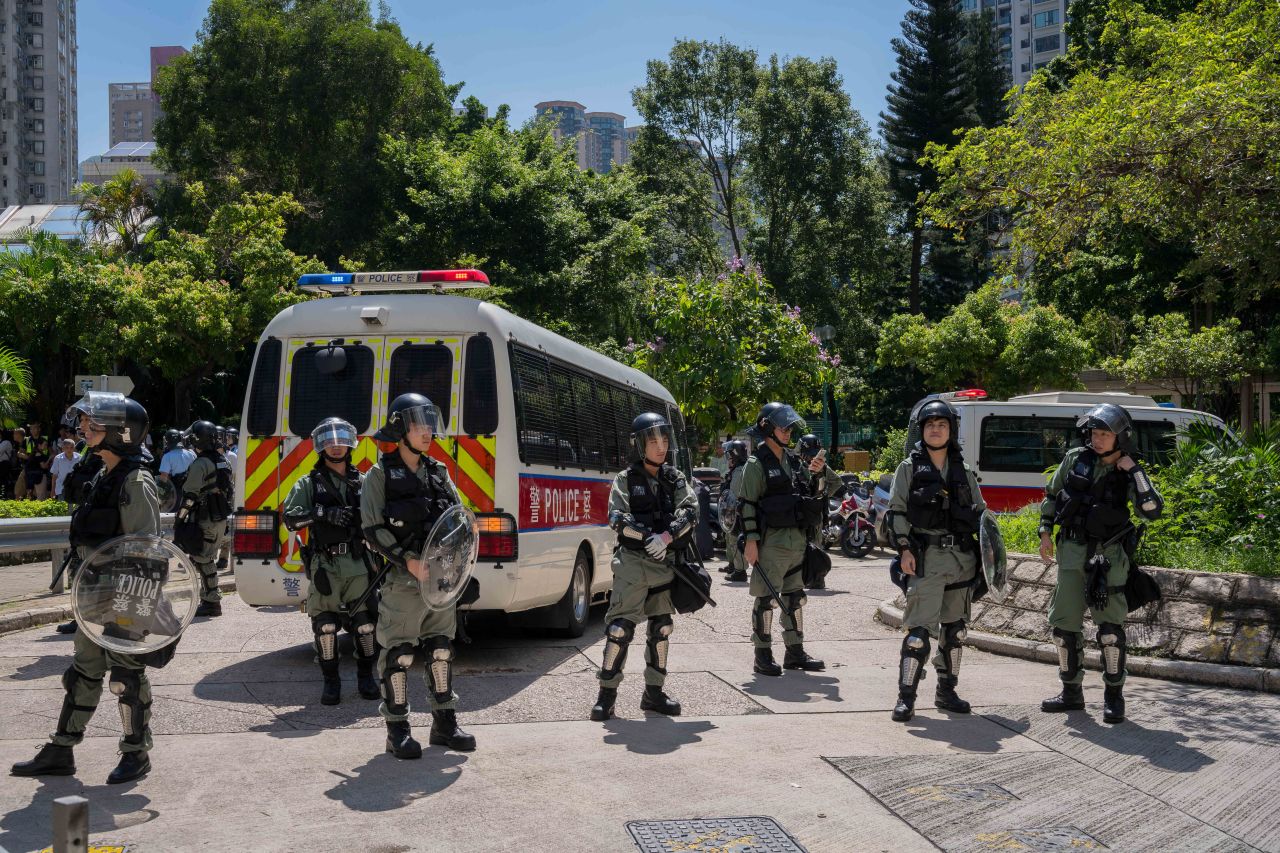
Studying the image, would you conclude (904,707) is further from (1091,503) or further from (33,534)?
(33,534)

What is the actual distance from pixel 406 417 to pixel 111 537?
5.32 feet

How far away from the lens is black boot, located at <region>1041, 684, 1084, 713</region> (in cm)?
752

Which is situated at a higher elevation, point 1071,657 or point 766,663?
point 1071,657

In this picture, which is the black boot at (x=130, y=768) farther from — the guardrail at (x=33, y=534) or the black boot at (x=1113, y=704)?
the guardrail at (x=33, y=534)

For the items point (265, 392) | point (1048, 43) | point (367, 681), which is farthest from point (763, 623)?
point (1048, 43)

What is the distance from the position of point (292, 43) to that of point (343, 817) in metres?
35.5

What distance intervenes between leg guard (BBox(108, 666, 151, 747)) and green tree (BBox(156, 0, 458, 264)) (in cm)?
3193

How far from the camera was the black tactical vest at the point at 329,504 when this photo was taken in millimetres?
8094

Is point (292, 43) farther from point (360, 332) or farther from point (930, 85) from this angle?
point (360, 332)

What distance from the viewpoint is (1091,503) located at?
7555 millimetres

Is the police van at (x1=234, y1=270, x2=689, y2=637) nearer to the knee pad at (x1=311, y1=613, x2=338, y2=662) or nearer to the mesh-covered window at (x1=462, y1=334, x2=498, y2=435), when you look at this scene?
the mesh-covered window at (x1=462, y1=334, x2=498, y2=435)

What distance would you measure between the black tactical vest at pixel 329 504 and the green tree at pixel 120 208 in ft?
105

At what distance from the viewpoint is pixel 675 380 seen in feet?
86.5

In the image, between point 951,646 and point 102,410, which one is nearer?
point 102,410
